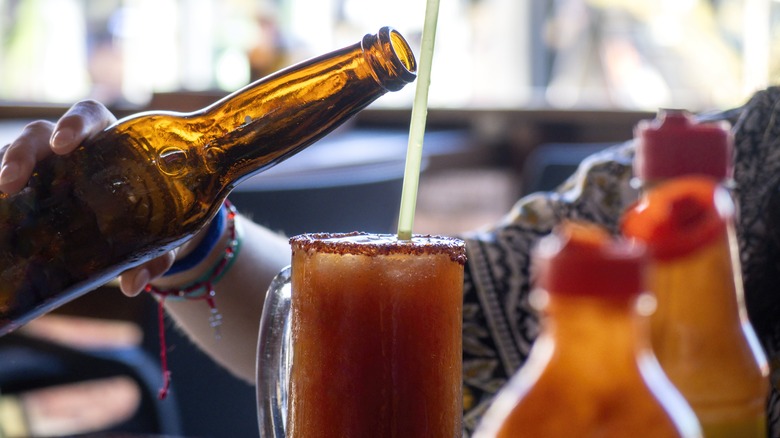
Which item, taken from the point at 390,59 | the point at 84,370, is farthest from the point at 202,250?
the point at 84,370

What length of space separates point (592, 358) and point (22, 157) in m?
0.43

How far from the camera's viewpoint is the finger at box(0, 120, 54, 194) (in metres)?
0.61

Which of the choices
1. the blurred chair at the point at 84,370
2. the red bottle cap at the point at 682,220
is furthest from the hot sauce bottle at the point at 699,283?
the blurred chair at the point at 84,370

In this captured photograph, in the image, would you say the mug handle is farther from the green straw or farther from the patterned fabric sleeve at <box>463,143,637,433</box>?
the patterned fabric sleeve at <box>463,143,637,433</box>

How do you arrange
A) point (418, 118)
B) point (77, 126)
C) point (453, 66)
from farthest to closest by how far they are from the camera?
point (453, 66) → point (77, 126) → point (418, 118)

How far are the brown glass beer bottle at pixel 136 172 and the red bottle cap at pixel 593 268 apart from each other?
0.30 metres

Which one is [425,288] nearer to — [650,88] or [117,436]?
[117,436]

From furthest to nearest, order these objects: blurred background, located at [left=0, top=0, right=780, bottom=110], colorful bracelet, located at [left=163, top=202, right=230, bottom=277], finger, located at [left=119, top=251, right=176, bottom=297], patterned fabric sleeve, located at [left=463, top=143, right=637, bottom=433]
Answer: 1. blurred background, located at [left=0, top=0, right=780, bottom=110]
2. patterned fabric sleeve, located at [left=463, top=143, right=637, bottom=433]
3. colorful bracelet, located at [left=163, top=202, right=230, bottom=277]
4. finger, located at [left=119, top=251, right=176, bottom=297]

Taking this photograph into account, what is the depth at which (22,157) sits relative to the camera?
623mm

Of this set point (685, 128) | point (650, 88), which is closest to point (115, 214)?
point (685, 128)

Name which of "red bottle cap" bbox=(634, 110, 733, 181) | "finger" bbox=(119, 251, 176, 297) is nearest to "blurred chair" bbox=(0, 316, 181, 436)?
"finger" bbox=(119, 251, 176, 297)

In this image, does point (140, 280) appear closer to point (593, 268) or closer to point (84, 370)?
point (593, 268)

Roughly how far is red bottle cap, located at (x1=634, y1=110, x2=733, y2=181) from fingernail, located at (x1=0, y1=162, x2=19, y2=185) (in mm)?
389

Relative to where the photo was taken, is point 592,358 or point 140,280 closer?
point 592,358
